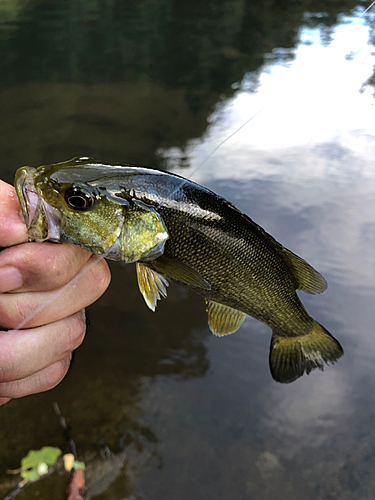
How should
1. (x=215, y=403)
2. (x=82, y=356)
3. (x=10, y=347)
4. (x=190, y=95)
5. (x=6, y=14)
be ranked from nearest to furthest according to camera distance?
(x=10, y=347) → (x=215, y=403) → (x=82, y=356) → (x=190, y=95) → (x=6, y=14)

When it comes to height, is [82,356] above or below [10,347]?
below

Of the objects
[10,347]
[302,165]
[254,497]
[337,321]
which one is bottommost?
[254,497]

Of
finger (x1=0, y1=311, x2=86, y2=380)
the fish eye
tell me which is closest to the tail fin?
finger (x1=0, y1=311, x2=86, y2=380)

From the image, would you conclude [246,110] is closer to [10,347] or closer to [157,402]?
[157,402]

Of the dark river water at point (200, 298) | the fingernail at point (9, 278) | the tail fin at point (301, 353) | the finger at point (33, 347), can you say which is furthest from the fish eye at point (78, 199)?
the dark river water at point (200, 298)

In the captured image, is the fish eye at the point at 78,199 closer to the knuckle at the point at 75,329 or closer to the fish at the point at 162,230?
the fish at the point at 162,230

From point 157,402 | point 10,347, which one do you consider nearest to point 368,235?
point 157,402

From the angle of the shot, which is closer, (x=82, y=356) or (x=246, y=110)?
(x=82, y=356)
